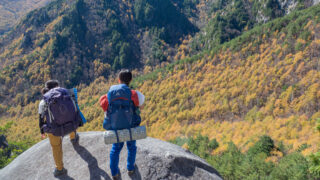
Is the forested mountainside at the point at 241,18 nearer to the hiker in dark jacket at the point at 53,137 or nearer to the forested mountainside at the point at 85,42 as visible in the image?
the forested mountainside at the point at 85,42

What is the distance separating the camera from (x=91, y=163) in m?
4.86

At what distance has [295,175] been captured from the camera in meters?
7.30

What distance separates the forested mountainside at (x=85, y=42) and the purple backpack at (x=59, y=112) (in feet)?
290

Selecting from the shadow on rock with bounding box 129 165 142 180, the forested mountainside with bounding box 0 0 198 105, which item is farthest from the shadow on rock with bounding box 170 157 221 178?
the forested mountainside with bounding box 0 0 198 105

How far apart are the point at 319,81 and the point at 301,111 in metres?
5.36

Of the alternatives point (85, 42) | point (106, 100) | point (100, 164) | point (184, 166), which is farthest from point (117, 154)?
point (85, 42)

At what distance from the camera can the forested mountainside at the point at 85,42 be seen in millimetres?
94812

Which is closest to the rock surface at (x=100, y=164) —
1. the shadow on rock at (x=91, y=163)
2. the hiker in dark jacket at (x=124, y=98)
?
the shadow on rock at (x=91, y=163)

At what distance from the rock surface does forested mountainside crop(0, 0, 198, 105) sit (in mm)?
87446

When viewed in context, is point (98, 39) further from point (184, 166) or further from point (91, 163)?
point (184, 166)

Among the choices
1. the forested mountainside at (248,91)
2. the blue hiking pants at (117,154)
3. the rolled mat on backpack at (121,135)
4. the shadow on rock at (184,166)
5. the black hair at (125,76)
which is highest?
the black hair at (125,76)

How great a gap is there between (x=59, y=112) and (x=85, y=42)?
112018mm

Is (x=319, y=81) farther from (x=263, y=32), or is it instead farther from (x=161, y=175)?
(x=161, y=175)

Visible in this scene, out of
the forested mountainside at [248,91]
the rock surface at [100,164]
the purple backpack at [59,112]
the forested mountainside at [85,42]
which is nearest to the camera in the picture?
the purple backpack at [59,112]
